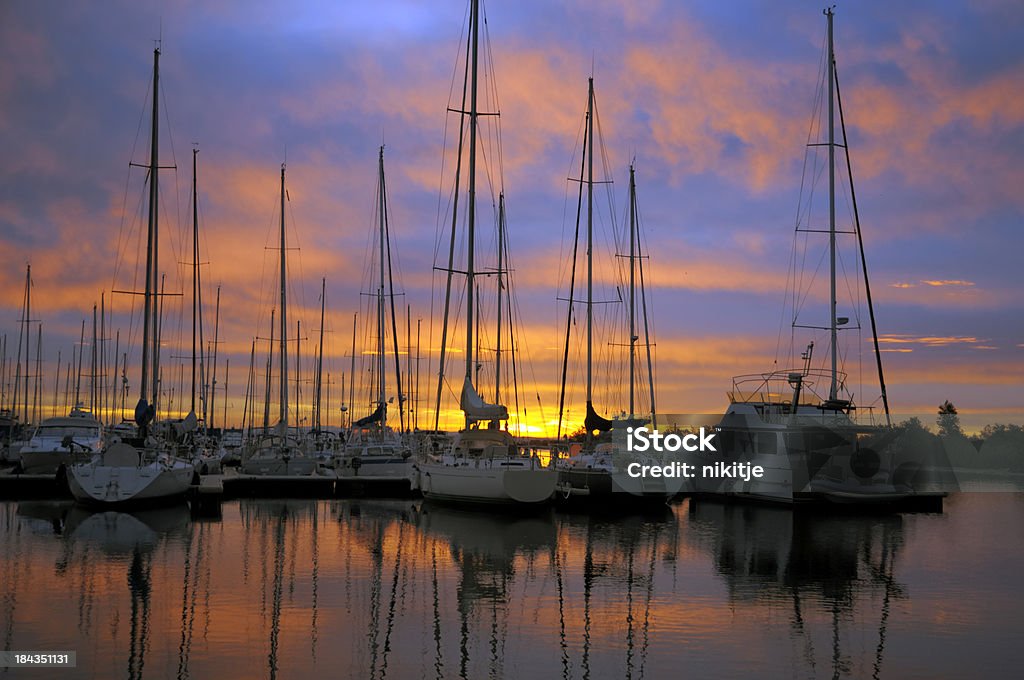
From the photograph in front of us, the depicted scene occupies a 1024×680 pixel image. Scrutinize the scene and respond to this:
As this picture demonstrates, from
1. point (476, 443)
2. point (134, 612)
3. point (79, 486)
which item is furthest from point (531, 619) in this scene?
point (79, 486)

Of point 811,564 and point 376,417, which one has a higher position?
point 376,417

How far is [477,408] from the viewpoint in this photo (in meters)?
34.4

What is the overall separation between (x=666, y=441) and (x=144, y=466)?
2242cm

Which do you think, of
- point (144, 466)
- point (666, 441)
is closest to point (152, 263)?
point (144, 466)

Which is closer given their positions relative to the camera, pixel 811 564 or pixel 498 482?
pixel 811 564

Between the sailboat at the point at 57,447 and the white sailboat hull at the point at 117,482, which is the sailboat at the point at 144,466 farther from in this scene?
the sailboat at the point at 57,447

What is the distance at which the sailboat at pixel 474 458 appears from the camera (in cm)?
3281

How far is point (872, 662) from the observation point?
14.2 meters

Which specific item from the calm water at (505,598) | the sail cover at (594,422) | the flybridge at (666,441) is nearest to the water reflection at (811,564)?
the calm water at (505,598)

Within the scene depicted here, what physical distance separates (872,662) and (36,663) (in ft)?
38.7

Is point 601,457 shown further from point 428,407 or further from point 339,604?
point 428,407

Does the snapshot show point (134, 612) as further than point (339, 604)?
No

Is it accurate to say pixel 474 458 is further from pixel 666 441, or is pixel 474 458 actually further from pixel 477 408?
pixel 666 441

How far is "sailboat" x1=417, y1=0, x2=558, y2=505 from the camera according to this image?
32812 millimetres
